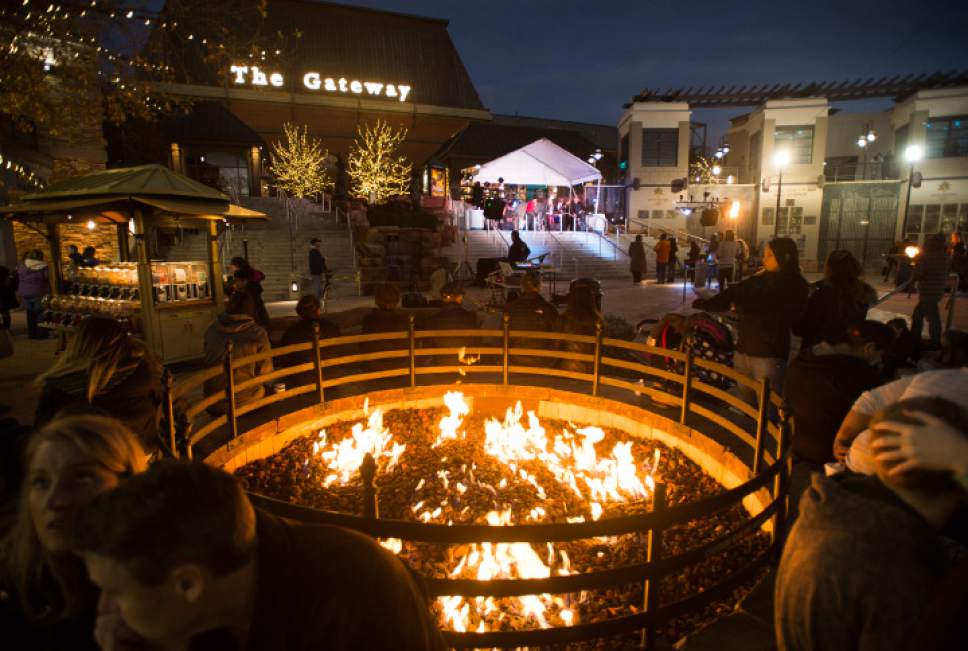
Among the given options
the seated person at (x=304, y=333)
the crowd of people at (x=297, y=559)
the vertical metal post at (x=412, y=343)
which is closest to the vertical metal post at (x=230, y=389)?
the seated person at (x=304, y=333)

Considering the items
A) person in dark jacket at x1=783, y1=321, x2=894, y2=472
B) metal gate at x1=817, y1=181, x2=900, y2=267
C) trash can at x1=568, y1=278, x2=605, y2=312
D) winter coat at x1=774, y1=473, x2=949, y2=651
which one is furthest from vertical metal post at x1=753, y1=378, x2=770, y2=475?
metal gate at x1=817, y1=181, x2=900, y2=267

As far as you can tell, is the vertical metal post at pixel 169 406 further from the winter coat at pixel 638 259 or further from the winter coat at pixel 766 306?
the winter coat at pixel 638 259

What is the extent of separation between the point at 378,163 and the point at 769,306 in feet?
94.9

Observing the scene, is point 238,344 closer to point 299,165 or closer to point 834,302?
point 834,302

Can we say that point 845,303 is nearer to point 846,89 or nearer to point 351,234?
point 351,234

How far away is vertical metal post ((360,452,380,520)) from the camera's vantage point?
8.92ft

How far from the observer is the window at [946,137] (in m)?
30.2

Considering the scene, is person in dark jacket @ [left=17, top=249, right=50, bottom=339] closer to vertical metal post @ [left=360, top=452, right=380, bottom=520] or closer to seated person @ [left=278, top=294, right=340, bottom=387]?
seated person @ [left=278, top=294, right=340, bottom=387]

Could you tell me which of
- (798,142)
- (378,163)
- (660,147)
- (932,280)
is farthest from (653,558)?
(798,142)

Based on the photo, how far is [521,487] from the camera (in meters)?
5.39

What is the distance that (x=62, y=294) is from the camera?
11.8 m

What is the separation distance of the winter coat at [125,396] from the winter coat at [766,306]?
198 inches

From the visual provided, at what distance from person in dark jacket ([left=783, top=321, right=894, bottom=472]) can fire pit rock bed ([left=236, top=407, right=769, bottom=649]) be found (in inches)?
36.6

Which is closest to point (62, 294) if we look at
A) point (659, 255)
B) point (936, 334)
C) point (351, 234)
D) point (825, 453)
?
point (351, 234)
